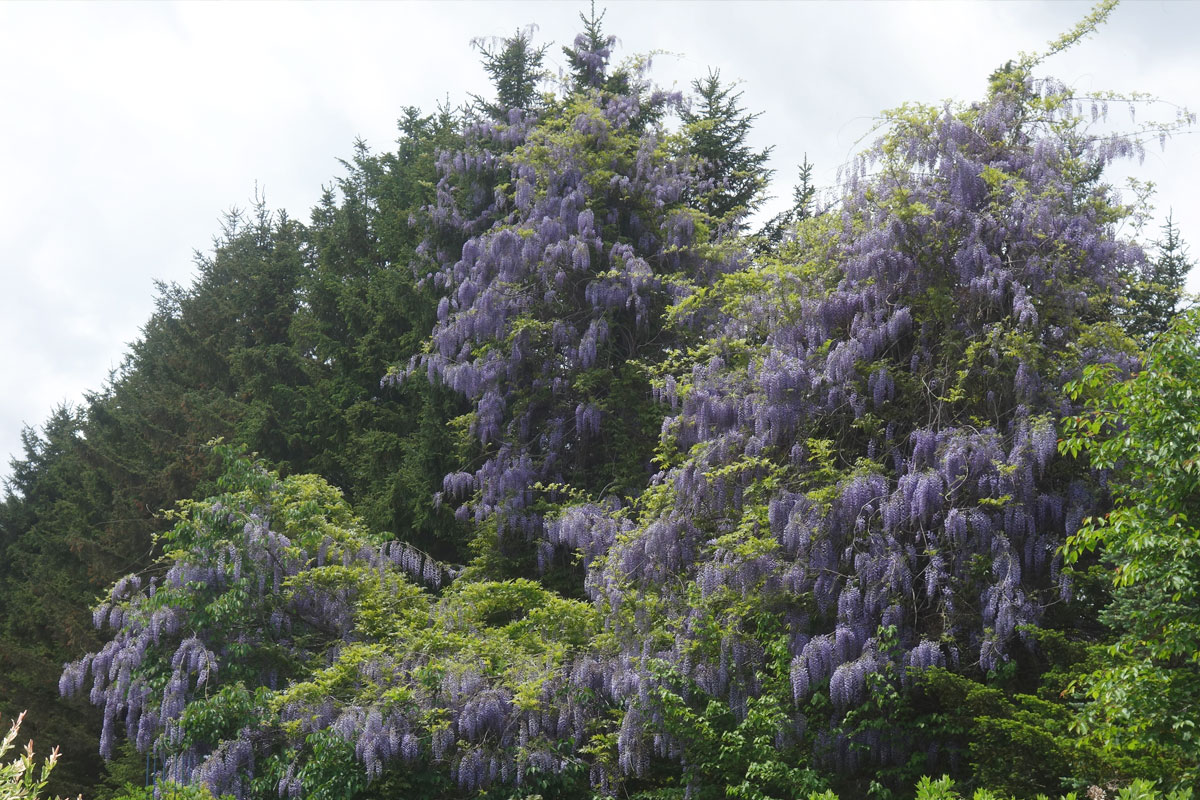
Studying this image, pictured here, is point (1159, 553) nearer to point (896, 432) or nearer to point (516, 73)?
point (896, 432)

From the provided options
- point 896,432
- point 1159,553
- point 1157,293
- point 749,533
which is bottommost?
point 1159,553

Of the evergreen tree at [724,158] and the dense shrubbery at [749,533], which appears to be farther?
the evergreen tree at [724,158]

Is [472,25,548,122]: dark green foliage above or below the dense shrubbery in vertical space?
above

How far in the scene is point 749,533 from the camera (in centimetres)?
1070

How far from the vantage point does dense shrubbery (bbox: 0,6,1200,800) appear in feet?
30.7

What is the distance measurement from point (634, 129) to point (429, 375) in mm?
5705

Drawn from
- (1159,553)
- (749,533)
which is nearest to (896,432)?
(749,533)

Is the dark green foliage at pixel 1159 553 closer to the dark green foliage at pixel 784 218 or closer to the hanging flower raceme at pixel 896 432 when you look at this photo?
the hanging flower raceme at pixel 896 432

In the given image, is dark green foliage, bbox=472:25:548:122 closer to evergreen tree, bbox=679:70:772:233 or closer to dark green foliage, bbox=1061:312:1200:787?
evergreen tree, bbox=679:70:772:233

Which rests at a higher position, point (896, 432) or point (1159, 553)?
point (896, 432)

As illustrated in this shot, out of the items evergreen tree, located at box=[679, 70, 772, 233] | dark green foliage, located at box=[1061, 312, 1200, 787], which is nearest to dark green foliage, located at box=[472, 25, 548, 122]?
evergreen tree, located at box=[679, 70, 772, 233]

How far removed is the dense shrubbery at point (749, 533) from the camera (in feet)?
30.7

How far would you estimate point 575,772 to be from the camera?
10.9 meters

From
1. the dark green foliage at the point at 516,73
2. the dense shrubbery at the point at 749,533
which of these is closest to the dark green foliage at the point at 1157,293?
the dense shrubbery at the point at 749,533
